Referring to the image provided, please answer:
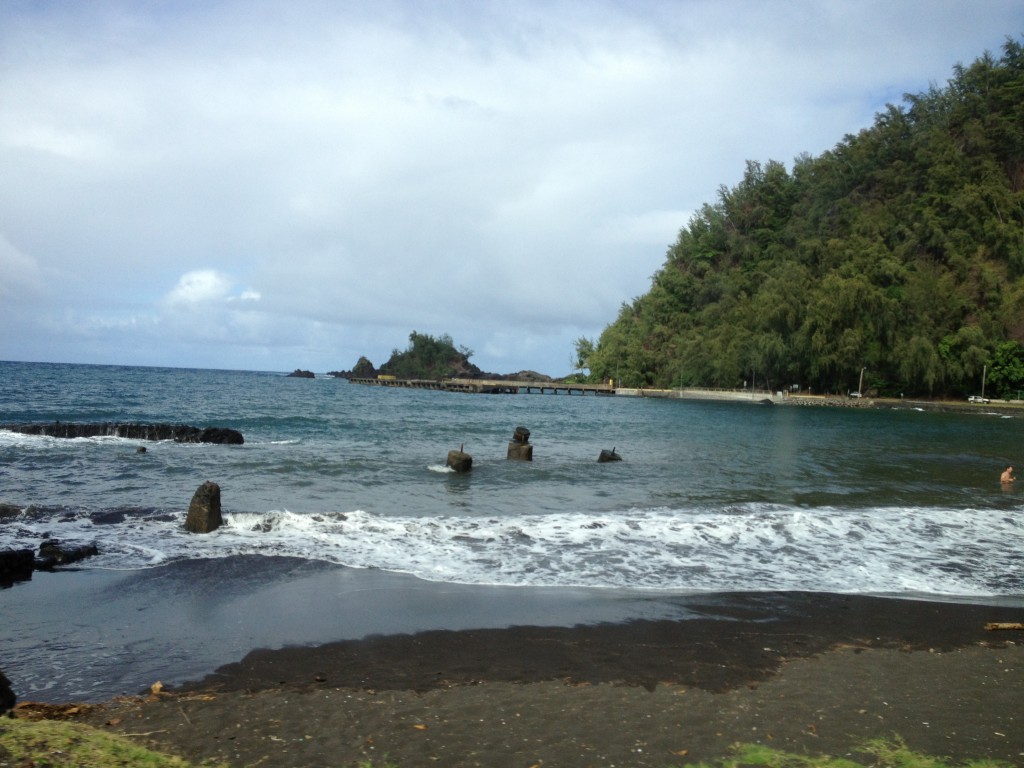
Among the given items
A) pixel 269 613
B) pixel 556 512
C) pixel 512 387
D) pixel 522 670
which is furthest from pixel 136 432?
pixel 512 387

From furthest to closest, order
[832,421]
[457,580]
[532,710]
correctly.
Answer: [832,421]
[457,580]
[532,710]

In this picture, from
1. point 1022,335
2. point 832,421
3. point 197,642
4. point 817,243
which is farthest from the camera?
point 817,243

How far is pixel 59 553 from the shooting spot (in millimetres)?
10875

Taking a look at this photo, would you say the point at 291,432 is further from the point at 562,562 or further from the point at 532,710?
the point at 532,710

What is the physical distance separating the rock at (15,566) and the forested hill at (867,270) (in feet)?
291

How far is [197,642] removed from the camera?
7.82 metres

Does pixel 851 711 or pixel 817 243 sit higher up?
pixel 817 243

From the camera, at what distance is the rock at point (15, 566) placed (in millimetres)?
9953

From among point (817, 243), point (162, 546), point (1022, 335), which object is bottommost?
point (162, 546)

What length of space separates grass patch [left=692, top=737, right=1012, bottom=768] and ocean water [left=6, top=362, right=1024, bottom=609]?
5.24 meters

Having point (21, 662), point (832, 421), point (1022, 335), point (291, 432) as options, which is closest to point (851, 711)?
point (21, 662)

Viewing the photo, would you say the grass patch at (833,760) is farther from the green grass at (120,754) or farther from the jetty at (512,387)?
the jetty at (512,387)

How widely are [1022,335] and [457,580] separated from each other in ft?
Answer: 313

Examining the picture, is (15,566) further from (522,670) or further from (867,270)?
(867,270)
